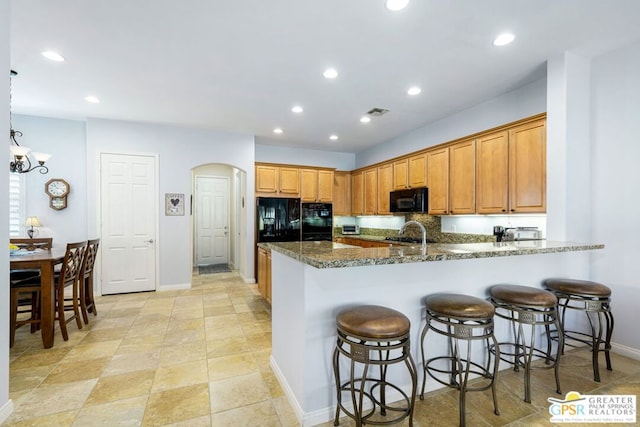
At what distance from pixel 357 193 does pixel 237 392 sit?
4852 millimetres

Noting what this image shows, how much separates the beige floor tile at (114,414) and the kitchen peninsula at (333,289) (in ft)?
3.16

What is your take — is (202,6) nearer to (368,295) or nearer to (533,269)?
(368,295)

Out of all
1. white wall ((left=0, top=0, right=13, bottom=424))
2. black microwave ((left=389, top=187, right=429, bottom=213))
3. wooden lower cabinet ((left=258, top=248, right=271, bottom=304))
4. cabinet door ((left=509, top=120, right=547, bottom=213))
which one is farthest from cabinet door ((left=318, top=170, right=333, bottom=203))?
white wall ((left=0, top=0, right=13, bottom=424))

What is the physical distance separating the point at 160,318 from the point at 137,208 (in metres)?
2.11

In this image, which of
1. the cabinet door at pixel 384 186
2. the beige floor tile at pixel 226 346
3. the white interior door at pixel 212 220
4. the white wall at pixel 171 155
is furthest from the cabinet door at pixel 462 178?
the white interior door at pixel 212 220

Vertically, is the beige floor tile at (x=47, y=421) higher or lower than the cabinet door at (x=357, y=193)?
lower

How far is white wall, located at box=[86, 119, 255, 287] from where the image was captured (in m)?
4.56

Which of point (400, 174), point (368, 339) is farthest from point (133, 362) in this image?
point (400, 174)

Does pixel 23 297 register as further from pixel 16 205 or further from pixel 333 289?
pixel 333 289

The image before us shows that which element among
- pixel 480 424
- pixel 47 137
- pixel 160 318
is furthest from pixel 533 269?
pixel 47 137

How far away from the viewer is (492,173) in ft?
11.6

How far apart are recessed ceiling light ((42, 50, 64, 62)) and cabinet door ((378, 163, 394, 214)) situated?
4.65 metres

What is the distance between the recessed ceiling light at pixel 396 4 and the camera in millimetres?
1960

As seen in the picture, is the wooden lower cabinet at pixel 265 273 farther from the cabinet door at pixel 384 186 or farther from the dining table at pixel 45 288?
the cabinet door at pixel 384 186
